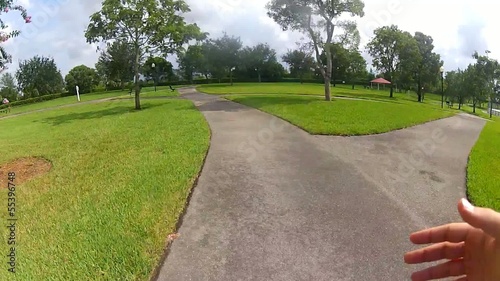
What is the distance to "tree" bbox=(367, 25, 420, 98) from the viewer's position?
3478 centimetres

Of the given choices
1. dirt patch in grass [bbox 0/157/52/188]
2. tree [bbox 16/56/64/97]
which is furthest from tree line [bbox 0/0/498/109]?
dirt patch in grass [bbox 0/157/52/188]

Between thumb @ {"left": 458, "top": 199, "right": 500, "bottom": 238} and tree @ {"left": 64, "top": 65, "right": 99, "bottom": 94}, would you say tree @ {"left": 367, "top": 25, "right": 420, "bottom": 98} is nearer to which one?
thumb @ {"left": 458, "top": 199, "right": 500, "bottom": 238}

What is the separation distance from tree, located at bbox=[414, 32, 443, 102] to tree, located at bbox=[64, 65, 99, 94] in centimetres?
5030

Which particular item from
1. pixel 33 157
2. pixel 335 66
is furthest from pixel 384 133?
pixel 335 66

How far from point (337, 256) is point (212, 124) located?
816 cm

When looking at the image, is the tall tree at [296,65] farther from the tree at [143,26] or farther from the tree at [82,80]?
the tree at [143,26]

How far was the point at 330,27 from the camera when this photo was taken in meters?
18.3

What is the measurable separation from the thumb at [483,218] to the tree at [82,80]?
59221mm

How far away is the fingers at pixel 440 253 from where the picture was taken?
1.43 m

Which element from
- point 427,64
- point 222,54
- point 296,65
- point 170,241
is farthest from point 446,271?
point 296,65

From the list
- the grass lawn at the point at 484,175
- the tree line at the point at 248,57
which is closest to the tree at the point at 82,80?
the tree line at the point at 248,57

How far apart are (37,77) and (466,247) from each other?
6195cm

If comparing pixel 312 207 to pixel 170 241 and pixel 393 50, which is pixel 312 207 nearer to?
pixel 170 241

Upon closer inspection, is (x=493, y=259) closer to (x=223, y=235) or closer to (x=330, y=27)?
(x=223, y=235)
